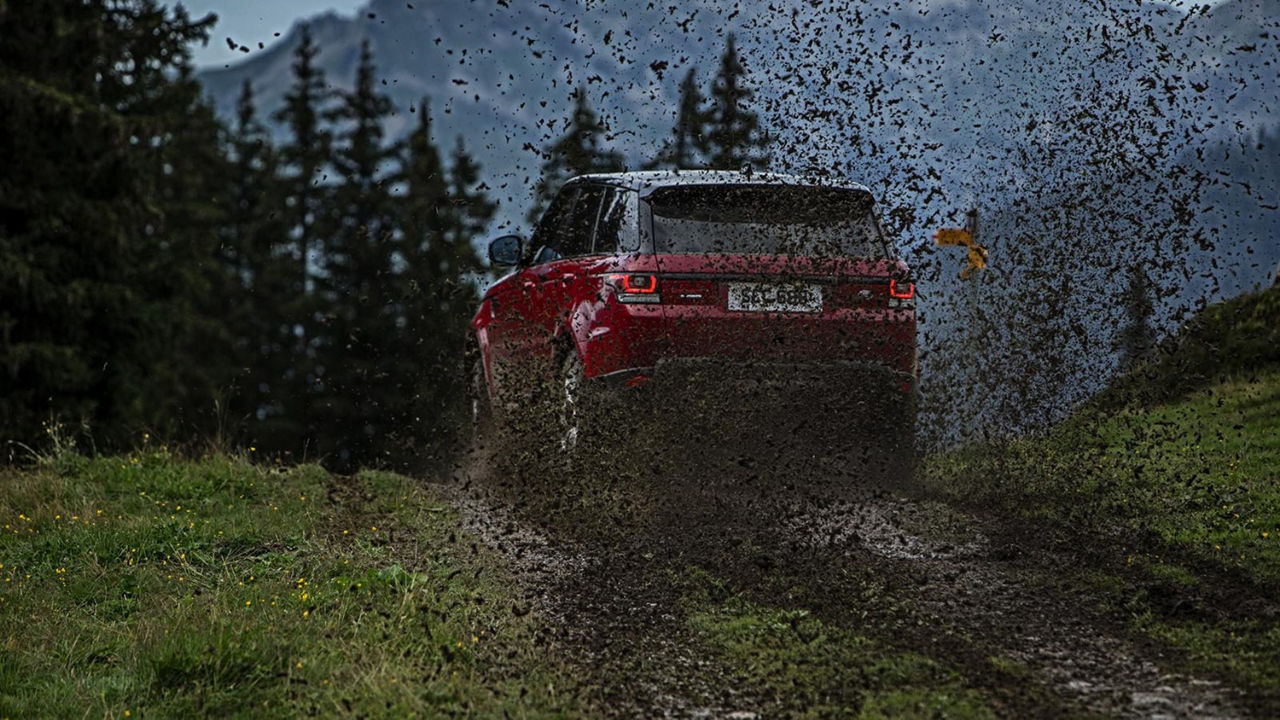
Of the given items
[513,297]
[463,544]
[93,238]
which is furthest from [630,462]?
[93,238]

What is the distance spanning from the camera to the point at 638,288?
285 inches

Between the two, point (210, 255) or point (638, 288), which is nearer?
point (638, 288)

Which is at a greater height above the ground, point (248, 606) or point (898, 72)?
point (898, 72)

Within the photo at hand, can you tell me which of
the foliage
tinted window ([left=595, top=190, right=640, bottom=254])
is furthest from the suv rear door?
the foliage

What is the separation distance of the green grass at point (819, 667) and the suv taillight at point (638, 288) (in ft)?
7.64

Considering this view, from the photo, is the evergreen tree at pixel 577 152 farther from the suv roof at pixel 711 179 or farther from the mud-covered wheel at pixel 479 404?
the mud-covered wheel at pixel 479 404

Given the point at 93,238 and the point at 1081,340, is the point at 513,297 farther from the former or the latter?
the point at 93,238

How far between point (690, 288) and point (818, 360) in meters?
0.91

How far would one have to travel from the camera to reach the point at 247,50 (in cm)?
1036

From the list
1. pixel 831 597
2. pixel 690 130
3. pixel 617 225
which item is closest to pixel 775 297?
pixel 617 225

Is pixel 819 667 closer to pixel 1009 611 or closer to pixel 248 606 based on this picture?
pixel 1009 611

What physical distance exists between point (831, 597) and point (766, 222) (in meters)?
2.66

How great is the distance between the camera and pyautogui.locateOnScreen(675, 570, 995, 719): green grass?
407 cm

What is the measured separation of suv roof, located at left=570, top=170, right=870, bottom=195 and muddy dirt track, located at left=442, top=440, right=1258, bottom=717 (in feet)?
5.91
